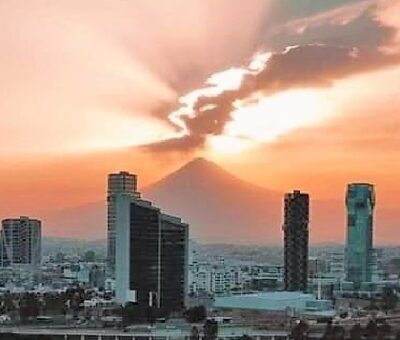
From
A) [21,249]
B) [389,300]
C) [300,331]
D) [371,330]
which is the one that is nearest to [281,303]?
[389,300]

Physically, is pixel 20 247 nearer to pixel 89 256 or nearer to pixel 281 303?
pixel 89 256

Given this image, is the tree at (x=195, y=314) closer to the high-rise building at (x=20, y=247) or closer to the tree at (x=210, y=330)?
the tree at (x=210, y=330)

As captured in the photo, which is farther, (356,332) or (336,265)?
(336,265)

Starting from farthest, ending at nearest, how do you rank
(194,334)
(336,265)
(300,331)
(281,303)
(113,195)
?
(336,265)
(113,195)
(281,303)
(194,334)
(300,331)

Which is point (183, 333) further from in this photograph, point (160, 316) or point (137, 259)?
point (137, 259)

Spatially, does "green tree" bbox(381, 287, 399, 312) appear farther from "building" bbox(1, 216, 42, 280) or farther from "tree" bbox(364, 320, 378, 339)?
"building" bbox(1, 216, 42, 280)

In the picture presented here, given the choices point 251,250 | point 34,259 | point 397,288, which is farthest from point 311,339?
point 34,259

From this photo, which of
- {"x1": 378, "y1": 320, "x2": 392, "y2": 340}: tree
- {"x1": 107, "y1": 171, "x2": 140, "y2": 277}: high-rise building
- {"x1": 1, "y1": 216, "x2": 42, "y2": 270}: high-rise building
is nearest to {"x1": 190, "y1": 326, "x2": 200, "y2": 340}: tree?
{"x1": 378, "y1": 320, "x2": 392, "y2": 340}: tree
